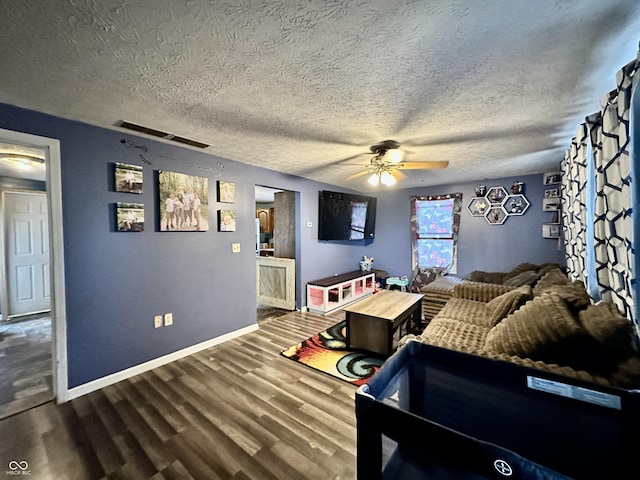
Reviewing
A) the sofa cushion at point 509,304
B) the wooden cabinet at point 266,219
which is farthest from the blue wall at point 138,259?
the wooden cabinet at point 266,219

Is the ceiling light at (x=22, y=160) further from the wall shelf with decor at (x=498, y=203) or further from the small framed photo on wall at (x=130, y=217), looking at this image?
the wall shelf with decor at (x=498, y=203)

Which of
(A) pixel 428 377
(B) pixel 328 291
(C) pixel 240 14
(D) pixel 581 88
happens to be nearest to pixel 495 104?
(D) pixel 581 88

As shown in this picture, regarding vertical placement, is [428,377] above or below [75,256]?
below

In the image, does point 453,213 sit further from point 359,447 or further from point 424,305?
point 359,447

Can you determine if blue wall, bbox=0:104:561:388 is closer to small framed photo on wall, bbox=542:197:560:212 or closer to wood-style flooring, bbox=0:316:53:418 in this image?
small framed photo on wall, bbox=542:197:560:212

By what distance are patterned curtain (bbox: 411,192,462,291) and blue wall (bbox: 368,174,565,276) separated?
0.08 metres

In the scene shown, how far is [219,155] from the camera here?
2977mm

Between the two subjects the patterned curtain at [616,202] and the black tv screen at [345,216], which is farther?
the black tv screen at [345,216]

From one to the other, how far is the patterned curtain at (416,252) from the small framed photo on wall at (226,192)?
3.61 m

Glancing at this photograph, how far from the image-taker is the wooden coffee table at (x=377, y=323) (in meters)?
2.57

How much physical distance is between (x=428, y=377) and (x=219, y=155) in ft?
9.75

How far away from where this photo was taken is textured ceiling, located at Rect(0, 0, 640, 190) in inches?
41.8

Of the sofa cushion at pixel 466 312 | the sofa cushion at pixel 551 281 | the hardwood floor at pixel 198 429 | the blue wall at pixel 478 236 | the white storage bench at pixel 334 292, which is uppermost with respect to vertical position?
the blue wall at pixel 478 236

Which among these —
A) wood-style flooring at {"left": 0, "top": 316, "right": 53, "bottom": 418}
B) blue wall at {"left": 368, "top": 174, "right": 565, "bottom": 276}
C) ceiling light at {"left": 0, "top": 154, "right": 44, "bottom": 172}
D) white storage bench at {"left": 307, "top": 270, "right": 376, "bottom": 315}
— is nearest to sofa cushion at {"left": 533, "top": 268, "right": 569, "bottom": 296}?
blue wall at {"left": 368, "top": 174, "right": 565, "bottom": 276}
